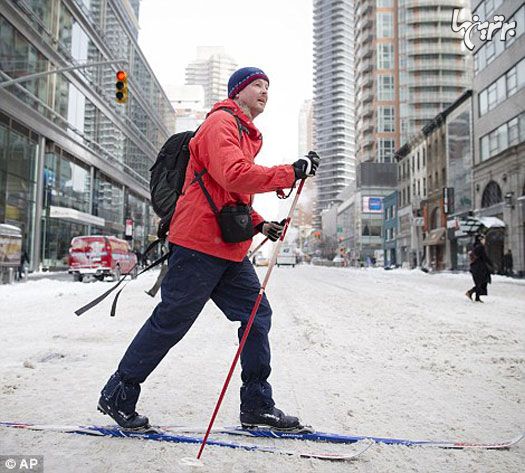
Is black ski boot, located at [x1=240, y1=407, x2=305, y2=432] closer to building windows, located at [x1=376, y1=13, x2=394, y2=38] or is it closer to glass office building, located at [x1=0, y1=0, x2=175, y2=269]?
glass office building, located at [x1=0, y1=0, x2=175, y2=269]

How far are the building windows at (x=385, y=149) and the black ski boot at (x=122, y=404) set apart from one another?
9459 centimetres

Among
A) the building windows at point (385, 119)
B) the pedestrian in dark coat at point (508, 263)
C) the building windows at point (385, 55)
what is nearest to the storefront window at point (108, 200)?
the pedestrian in dark coat at point (508, 263)

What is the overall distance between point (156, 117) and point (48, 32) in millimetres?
32708

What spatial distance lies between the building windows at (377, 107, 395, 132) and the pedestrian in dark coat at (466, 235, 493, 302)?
83641 millimetres

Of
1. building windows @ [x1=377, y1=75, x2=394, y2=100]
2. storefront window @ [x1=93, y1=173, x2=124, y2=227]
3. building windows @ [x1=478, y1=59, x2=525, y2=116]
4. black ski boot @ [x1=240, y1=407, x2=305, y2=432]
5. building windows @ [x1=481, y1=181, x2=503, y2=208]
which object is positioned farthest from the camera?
building windows @ [x1=377, y1=75, x2=394, y2=100]

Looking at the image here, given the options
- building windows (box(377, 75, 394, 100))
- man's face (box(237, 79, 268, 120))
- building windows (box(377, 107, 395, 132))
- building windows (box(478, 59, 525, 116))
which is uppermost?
building windows (box(377, 75, 394, 100))

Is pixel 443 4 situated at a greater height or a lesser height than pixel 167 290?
greater

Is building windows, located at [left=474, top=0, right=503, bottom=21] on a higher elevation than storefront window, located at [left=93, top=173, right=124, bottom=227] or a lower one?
higher

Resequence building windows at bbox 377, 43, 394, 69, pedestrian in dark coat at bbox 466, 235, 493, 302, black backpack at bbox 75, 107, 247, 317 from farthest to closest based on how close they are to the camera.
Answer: building windows at bbox 377, 43, 394, 69, pedestrian in dark coat at bbox 466, 235, 493, 302, black backpack at bbox 75, 107, 247, 317

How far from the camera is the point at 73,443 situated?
2375mm

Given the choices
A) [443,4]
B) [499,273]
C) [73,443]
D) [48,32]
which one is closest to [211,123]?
[73,443]

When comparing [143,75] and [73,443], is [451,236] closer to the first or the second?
[143,75]

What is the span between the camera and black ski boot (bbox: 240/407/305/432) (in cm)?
261

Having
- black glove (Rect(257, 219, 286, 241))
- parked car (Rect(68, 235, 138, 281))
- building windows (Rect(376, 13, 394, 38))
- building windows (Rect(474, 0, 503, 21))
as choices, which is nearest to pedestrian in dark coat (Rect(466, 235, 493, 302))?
black glove (Rect(257, 219, 286, 241))
